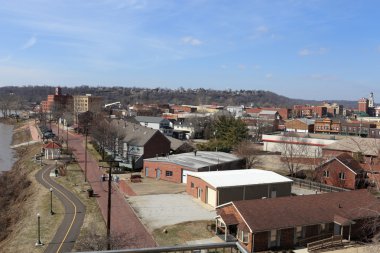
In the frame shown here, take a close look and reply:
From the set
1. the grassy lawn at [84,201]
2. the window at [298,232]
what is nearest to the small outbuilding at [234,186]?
the window at [298,232]

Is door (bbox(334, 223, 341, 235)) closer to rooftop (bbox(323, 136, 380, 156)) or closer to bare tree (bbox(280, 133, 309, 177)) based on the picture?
rooftop (bbox(323, 136, 380, 156))

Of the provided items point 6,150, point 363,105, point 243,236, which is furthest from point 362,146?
point 363,105

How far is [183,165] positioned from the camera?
40.5m

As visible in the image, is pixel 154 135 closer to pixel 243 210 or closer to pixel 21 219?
pixel 21 219

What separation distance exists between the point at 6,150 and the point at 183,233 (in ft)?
192

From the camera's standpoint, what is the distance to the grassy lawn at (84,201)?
24644mm

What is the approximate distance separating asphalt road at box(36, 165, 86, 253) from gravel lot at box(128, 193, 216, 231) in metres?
4.10

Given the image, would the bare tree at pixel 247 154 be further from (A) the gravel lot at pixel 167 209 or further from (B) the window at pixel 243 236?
(B) the window at pixel 243 236

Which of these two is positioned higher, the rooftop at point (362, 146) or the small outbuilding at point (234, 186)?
the rooftop at point (362, 146)

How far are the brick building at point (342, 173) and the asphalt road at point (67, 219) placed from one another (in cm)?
2394

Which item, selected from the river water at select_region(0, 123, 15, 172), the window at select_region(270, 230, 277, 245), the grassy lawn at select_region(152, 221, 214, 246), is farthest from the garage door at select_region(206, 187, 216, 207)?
the river water at select_region(0, 123, 15, 172)

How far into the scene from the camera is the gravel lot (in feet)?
89.5

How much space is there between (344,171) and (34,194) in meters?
28.8

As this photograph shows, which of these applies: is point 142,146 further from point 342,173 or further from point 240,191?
point 342,173
